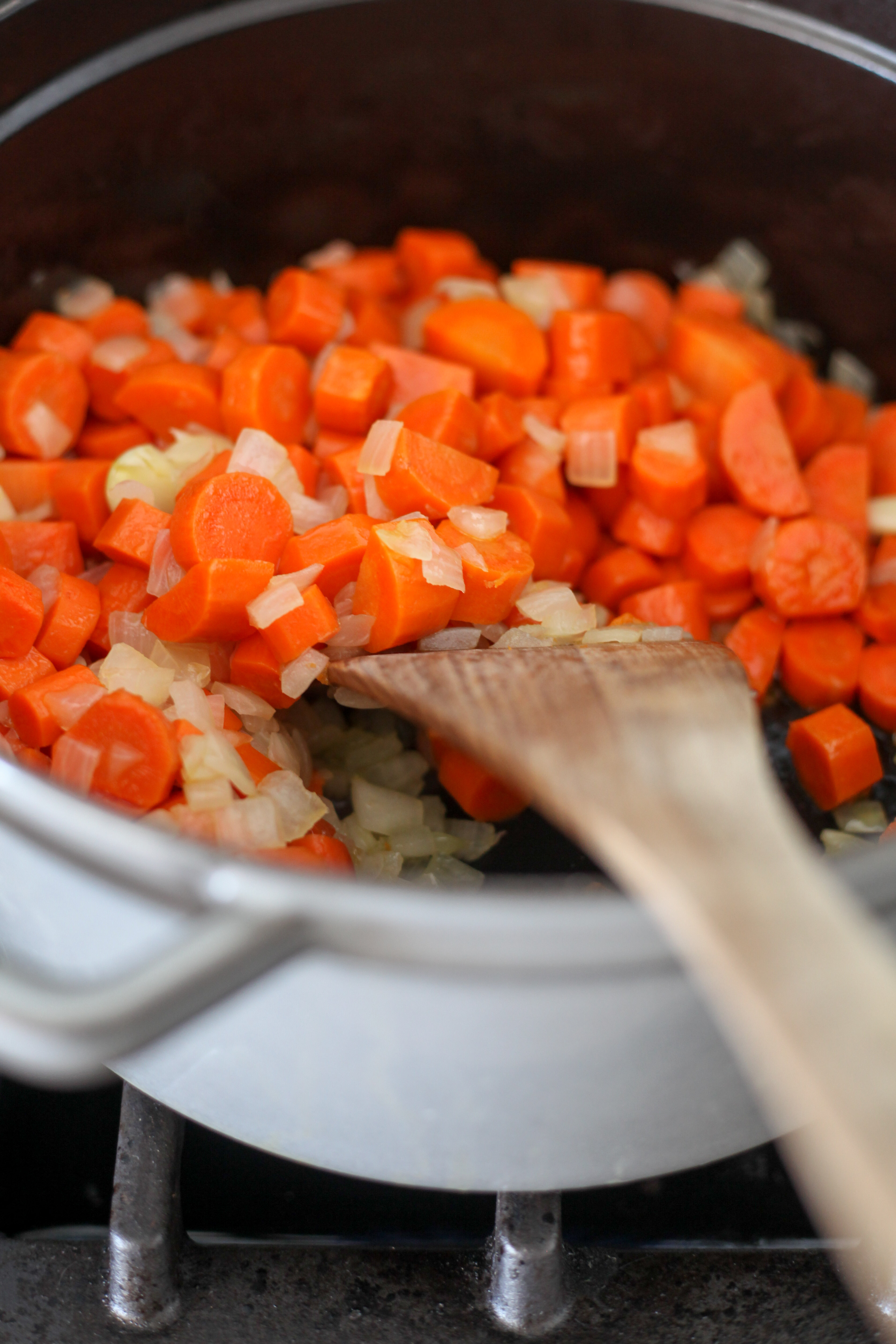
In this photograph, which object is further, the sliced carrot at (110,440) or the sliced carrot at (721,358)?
the sliced carrot at (721,358)

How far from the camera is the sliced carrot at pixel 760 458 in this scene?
5.57ft

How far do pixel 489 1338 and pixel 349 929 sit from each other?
2.11 ft

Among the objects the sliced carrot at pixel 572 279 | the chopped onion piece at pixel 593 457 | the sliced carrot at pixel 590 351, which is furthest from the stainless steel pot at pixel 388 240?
the chopped onion piece at pixel 593 457

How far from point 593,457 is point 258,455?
536 millimetres

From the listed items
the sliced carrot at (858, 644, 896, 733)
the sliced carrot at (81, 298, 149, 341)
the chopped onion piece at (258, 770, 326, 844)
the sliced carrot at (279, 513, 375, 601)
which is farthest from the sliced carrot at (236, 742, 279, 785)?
the sliced carrot at (858, 644, 896, 733)

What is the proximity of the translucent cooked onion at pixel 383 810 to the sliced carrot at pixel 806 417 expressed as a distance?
95 cm

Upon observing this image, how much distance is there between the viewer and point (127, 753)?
1.19m

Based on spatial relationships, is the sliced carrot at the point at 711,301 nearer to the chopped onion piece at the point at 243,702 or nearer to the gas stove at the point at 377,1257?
the chopped onion piece at the point at 243,702

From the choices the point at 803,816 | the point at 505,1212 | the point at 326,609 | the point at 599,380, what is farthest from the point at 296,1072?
the point at 599,380

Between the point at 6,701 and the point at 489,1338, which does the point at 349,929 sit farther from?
the point at 6,701

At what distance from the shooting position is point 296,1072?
3.03 feet

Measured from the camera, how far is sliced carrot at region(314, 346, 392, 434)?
1.57 metres

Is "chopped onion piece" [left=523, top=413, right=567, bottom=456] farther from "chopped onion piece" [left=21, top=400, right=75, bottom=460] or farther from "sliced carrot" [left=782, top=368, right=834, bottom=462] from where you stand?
"chopped onion piece" [left=21, top=400, right=75, bottom=460]

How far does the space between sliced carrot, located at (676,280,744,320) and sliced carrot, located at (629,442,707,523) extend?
38 centimetres
